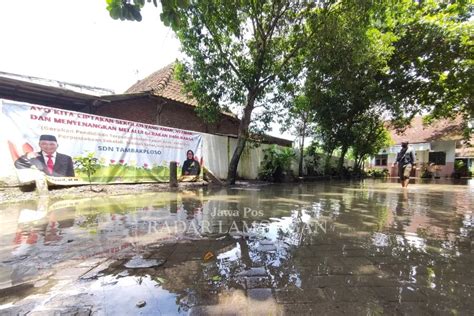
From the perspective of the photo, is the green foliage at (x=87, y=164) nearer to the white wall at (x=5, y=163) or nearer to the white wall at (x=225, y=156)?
the white wall at (x=5, y=163)

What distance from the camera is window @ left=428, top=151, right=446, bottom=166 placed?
105 feet

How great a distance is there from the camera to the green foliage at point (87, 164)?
27.3 ft

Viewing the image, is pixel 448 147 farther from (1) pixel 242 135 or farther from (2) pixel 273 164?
(1) pixel 242 135

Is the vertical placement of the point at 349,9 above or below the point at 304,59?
above

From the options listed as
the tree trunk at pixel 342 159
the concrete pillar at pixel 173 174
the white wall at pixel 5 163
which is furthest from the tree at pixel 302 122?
the white wall at pixel 5 163

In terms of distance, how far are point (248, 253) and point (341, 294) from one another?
1234 millimetres

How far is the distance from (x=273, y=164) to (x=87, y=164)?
31.8 ft

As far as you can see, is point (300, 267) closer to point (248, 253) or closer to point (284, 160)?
point (248, 253)

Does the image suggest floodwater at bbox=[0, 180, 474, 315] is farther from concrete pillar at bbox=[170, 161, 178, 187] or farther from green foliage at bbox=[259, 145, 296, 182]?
green foliage at bbox=[259, 145, 296, 182]

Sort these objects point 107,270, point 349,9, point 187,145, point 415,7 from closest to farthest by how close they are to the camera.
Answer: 1. point 107,270
2. point 349,9
3. point 187,145
4. point 415,7

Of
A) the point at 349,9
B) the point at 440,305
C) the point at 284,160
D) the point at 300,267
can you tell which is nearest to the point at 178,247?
the point at 300,267

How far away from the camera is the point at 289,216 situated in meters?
5.61

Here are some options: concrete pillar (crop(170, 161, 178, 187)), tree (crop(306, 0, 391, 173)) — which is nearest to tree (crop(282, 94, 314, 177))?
tree (crop(306, 0, 391, 173))

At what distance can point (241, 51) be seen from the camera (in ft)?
40.5
